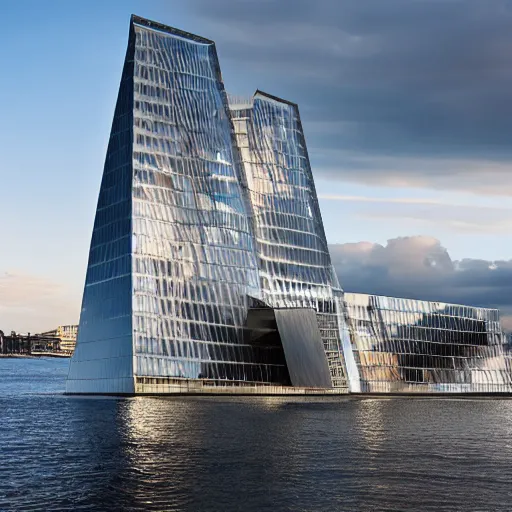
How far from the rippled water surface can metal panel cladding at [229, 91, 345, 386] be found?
43.4 metres

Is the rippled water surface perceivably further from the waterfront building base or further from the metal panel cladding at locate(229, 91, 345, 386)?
the metal panel cladding at locate(229, 91, 345, 386)

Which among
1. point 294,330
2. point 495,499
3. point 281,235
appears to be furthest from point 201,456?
point 281,235

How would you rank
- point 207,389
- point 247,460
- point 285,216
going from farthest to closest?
point 285,216, point 207,389, point 247,460

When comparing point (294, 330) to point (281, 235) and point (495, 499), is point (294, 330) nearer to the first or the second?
point (281, 235)

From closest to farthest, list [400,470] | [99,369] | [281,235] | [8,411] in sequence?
1. [400,470]
2. [8,411]
3. [99,369]
4. [281,235]

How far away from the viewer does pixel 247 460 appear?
47.9 meters

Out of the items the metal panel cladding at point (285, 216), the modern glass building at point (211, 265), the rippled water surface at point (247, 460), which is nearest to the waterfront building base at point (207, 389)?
the modern glass building at point (211, 265)

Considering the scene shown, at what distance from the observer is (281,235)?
128 m

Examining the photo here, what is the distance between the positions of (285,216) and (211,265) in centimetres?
2220

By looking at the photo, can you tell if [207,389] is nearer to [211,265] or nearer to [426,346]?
[211,265]

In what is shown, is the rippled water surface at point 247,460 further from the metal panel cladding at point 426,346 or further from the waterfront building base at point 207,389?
the metal panel cladding at point 426,346

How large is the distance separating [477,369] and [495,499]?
4299 inches

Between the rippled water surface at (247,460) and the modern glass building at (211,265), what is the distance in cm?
2226

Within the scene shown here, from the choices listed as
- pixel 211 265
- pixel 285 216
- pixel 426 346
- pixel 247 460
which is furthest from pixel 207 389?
pixel 247 460
